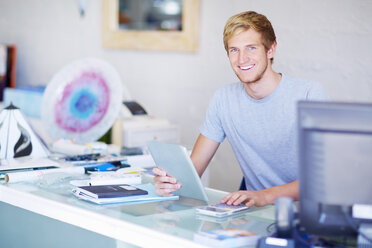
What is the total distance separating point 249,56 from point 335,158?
1029mm

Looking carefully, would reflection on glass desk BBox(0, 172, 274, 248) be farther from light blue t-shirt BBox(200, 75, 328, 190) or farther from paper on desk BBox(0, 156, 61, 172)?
light blue t-shirt BBox(200, 75, 328, 190)

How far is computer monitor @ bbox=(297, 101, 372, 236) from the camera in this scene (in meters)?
1.32

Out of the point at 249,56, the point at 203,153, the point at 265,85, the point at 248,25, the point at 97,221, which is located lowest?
the point at 97,221

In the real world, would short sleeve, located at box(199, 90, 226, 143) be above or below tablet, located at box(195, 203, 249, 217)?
above

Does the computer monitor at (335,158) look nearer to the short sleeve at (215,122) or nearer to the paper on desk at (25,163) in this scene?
the short sleeve at (215,122)

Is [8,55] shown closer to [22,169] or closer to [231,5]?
[231,5]

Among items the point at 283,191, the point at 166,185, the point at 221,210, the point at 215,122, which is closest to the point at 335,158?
the point at 221,210

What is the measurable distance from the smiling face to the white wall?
0.88 meters

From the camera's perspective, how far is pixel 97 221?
1.75 metres

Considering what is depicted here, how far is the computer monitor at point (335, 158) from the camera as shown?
1321 millimetres

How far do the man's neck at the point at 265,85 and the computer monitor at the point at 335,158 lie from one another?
0.95 m

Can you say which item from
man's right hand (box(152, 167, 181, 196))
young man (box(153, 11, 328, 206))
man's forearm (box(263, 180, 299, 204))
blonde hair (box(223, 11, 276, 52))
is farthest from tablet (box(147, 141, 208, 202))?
blonde hair (box(223, 11, 276, 52))

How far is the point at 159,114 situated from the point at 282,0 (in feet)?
4.24

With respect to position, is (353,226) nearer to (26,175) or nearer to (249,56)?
(249,56)
